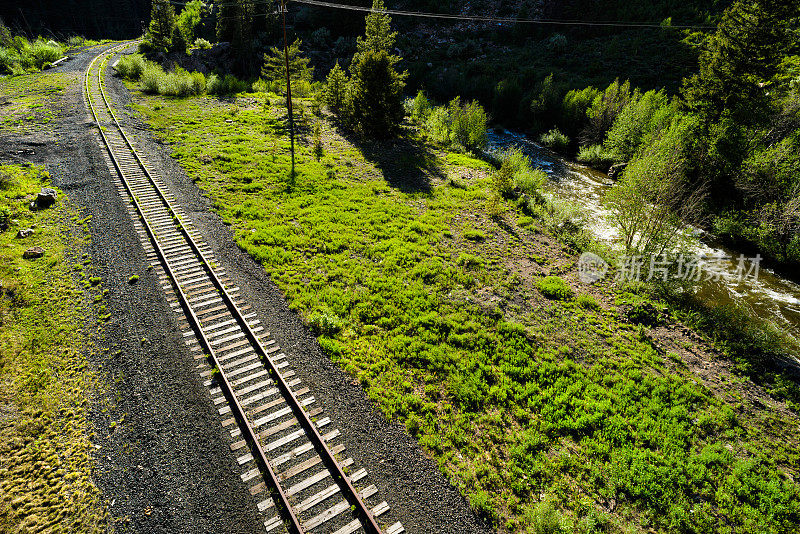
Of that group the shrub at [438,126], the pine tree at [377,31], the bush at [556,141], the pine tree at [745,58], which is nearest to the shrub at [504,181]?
the shrub at [438,126]

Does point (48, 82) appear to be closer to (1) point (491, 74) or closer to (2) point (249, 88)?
(2) point (249, 88)

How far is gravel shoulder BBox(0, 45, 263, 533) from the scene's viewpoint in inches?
295

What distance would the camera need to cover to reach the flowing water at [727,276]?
55.5 ft

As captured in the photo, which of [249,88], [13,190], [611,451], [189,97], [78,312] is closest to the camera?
[611,451]

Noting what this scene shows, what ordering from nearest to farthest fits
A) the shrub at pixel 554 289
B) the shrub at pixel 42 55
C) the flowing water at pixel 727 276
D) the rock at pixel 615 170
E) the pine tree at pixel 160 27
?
the shrub at pixel 554 289
the flowing water at pixel 727 276
the rock at pixel 615 170
the shrub at pixel 42 55
the pine tree at pixel 160 27

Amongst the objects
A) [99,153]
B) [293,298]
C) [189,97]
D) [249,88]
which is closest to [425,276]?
[293,298]

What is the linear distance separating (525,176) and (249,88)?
36.9 m

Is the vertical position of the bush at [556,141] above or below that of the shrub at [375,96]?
below

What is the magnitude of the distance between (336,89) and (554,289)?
100.0 ft

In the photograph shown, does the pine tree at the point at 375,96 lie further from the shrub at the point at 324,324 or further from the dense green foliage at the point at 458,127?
Result: the shrub at the point at 324,324

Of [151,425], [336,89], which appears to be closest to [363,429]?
[151,425]

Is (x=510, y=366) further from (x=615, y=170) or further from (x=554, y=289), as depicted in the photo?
(x=615, y=170)

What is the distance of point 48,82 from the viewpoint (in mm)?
34188

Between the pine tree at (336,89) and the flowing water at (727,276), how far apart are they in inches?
866
